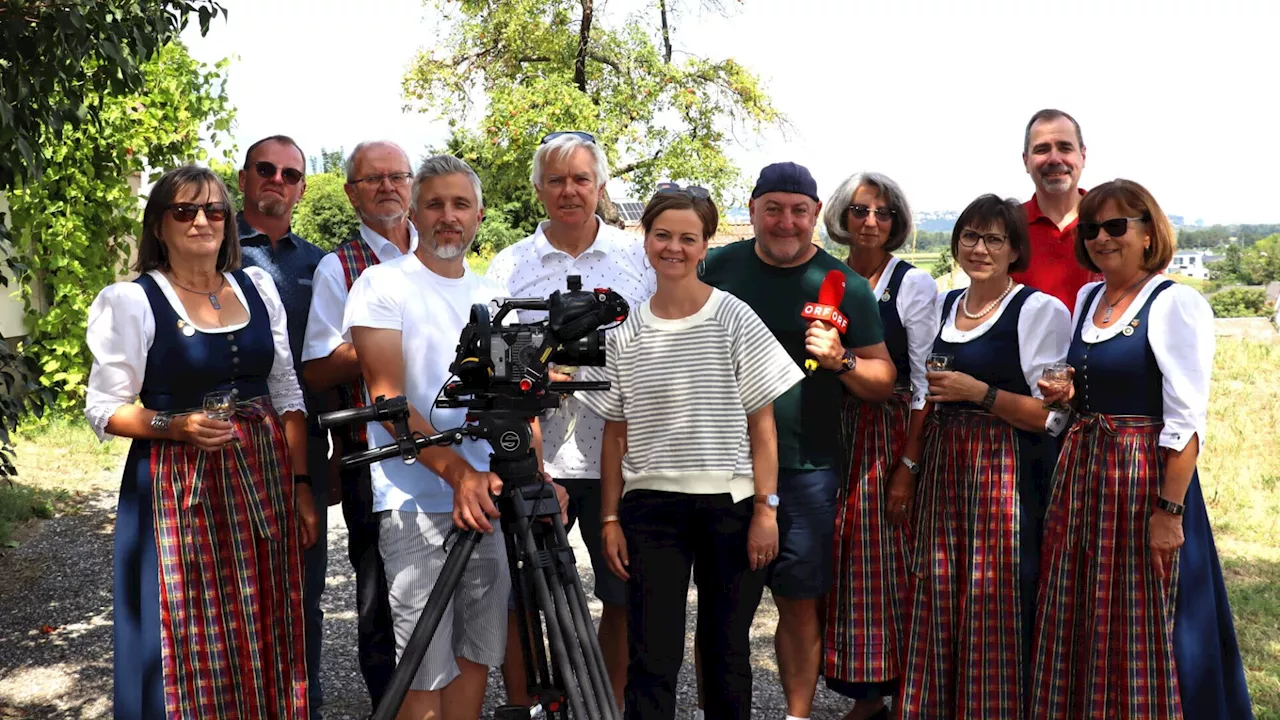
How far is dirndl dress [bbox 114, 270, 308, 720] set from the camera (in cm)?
321

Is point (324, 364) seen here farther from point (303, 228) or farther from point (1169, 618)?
point (303, 228)

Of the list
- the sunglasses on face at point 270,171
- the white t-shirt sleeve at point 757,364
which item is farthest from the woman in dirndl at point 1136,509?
the sunglasses on face at point 270,171

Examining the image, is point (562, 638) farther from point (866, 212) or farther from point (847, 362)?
point (866, 212)

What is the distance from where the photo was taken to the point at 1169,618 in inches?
132

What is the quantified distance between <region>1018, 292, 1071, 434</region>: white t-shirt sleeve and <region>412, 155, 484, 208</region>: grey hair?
1.86 meters

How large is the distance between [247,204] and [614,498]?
1928mm

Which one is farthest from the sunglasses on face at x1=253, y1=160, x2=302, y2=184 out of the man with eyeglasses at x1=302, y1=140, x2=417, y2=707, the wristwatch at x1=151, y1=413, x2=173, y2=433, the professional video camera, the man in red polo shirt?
the man in red polo shirt

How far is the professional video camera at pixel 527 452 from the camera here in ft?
8.90

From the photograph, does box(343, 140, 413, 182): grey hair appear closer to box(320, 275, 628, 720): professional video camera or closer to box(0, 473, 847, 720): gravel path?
box(320, 275, 628, 720): professional video camera

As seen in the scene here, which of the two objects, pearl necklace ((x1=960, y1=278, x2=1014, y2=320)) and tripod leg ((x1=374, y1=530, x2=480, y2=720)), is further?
pearl necklace ((x1=960, y1=278, x2=1014, y2=320))

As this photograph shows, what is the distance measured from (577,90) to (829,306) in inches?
707

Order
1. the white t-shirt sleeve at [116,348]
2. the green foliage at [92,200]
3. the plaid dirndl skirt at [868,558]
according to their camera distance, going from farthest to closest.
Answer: the green foliage at [92,200], the plaid dirndl skirt at [868,558], the white t-shirt sleeve at [116,348]

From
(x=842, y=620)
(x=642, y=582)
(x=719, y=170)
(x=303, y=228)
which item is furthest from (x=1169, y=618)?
(x=303, y=228)

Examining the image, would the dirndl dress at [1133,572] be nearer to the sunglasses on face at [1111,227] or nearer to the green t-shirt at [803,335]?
the sunglasses on face at [1111,227]
